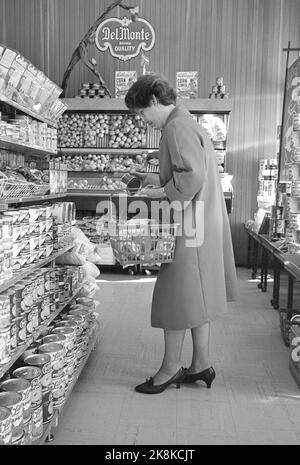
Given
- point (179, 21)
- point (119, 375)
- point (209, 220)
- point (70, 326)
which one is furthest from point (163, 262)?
point (179, 21)

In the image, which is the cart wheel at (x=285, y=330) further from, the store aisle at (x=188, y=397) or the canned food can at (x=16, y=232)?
the canned food can at (x=16, y=232)

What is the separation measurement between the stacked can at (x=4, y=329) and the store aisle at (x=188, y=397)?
619 mm

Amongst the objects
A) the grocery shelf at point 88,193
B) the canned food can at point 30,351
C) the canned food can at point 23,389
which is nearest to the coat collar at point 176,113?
the canned food can at point 30,351

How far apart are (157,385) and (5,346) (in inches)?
46.9

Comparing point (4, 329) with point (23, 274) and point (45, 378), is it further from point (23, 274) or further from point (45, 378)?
point (45, 378)

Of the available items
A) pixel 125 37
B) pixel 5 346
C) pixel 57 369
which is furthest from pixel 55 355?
pixel 125 37

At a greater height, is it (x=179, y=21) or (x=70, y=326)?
(x=179, y=21)

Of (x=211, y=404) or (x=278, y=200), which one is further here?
(x=278, y=200)

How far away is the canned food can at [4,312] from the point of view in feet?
6.79

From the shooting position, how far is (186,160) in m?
2.63

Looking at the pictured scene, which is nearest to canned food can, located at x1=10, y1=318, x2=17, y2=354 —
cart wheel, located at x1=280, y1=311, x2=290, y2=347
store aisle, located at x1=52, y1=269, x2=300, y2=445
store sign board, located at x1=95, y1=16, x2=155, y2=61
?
store aisle, located at x1=52, y1=269, x2=300, y2=445
